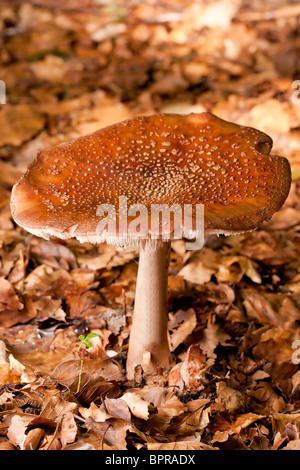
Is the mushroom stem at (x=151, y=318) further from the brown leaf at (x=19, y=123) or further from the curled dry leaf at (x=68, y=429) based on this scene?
the brown leaf at (x=19, y=123)

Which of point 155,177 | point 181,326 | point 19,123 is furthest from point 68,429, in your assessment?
point 19,123

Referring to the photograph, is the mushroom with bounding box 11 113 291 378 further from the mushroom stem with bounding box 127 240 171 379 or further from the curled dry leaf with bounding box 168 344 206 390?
the curled dry leaf with bounding box 168 344 206 390

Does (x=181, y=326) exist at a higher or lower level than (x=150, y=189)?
lower

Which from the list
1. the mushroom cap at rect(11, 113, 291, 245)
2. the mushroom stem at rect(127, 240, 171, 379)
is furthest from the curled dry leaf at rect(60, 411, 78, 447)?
the mushroom cap at rect(11, 113, 291, 245)

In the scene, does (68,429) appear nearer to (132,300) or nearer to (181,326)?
(181,326)

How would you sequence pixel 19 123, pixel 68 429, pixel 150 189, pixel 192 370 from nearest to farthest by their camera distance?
pixel 68 429 → pixel 150 189 → pixel 192 370 → pixel 19 123

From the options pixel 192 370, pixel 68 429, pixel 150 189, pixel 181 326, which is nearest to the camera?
pixel 68 429

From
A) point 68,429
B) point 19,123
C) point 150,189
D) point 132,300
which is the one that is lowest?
point 132,300
